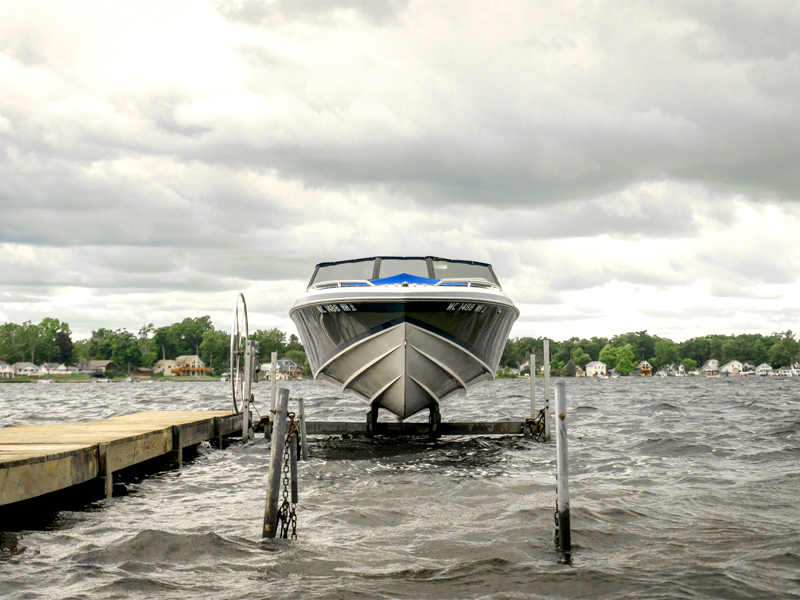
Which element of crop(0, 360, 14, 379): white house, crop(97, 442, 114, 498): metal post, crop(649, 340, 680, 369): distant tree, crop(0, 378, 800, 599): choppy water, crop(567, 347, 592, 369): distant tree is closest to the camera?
crop(0, 378, 800, 599): choppy water

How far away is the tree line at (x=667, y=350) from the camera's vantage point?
488 ft

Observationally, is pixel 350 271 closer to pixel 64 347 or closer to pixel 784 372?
pixel 64 347

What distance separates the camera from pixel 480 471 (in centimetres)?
1068

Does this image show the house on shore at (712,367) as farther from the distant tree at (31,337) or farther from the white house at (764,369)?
the distant tree at (31,337)

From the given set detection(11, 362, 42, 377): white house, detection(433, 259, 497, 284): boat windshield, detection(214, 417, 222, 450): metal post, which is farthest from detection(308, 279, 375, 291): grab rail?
detection(11, 362, 42, 377): white house

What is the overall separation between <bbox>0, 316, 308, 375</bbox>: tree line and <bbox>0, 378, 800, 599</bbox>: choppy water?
115462 millimetres

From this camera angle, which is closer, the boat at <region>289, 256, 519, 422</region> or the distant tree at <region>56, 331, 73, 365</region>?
the boat at <region>289, 256, 519, 422</region>

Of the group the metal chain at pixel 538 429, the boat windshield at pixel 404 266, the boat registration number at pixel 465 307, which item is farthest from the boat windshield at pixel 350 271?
the metal chain at pixel 538 429

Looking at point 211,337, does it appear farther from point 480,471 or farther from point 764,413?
point 480,471

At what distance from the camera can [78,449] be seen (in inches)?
281

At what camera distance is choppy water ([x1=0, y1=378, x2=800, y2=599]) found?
5203 mm

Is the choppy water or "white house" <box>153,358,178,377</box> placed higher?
the choppy water

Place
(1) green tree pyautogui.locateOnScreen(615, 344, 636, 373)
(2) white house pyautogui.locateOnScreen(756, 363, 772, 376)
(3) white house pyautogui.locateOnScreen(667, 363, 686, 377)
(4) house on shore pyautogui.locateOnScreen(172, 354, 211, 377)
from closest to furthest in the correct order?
(4) house on shore pyautogui.locateOnScreen(172, 354, 211, 377), (2) white house pyautogui.locateOnScreen(756, 363, 772, 376), (1) green tree pyautogui.locateOnScreen(615, 344, 636, 373), (3) white house pyautogui.locateOnScreen(667, 363, 686, 377)

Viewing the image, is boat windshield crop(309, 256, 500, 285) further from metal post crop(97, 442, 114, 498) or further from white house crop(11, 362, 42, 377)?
white house crop(11, 362, 42, 377)
